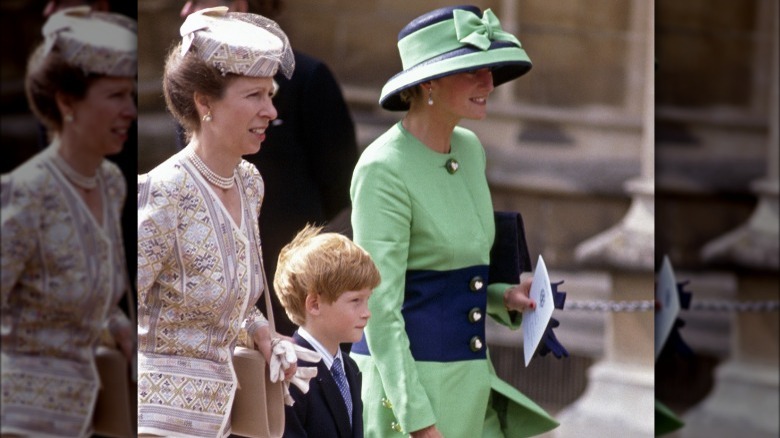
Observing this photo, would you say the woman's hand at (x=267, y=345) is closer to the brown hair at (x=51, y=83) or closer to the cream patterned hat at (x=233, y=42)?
the cream patterned hat at (x=233, y=42)

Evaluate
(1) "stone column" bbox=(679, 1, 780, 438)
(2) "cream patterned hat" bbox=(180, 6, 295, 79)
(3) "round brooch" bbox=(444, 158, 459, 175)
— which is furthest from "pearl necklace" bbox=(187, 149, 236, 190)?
(1) "stone column" bbox=(679, 1, 780, 438)

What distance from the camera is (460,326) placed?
2902mm

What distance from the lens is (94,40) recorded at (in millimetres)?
1798

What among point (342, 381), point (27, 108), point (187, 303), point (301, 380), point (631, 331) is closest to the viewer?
point (27, 108)

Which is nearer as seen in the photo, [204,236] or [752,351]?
[204,236]

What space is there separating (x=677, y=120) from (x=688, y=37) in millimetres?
148

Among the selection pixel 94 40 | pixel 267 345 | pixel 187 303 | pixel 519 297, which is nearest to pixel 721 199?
pixel 519 297

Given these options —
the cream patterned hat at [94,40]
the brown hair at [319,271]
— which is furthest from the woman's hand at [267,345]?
the cream patterned hat at [94,40]

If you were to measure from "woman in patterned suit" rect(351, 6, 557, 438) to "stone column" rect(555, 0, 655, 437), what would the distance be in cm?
39

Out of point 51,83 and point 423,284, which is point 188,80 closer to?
point 423,284

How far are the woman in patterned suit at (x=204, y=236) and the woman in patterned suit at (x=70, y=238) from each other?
0.57 m

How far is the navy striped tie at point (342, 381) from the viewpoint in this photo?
273 cm

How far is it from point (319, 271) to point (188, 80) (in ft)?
1.41

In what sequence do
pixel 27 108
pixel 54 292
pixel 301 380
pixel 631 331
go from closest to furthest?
pixel 27 108
pixel 54 292
pixel 301 380
pixel 631 331
